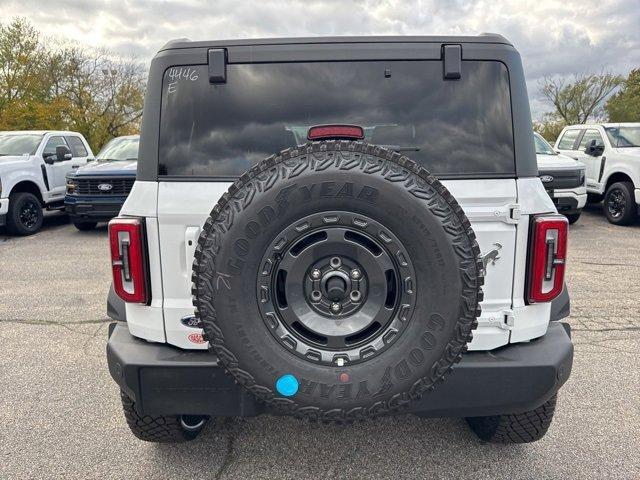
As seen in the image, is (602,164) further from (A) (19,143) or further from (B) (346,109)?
(A) (19,143)

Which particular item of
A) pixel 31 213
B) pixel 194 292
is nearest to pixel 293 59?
pixel 194 292

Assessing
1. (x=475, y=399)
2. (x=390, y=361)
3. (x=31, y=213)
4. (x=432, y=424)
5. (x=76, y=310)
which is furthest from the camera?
(x=31, y=213)

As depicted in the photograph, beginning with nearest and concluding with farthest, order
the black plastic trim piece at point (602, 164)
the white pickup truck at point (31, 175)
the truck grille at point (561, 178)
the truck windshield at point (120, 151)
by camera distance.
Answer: the truck grille at point (561, 178) → the white pickup truck at point (31, 175) → the truck windshield at point (120, 151) → the black plastic trim piece at point (602, 164)

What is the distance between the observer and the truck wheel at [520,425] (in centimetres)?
251

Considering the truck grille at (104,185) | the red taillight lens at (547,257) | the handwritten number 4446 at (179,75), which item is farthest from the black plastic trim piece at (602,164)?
the handwritten number 4446 at (179,75)

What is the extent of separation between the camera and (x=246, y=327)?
1.82 m

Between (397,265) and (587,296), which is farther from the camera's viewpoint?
(587,296)

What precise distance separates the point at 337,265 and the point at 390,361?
41 cm

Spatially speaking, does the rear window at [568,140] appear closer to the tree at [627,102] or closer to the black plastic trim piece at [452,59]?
the black plastic trim piece at [452,59]

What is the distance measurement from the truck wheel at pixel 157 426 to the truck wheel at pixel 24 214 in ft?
26.1

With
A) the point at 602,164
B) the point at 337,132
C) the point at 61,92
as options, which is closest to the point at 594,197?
the point at 602,164

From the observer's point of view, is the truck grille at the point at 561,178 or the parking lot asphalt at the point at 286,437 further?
the truck grille at the point at 561,178

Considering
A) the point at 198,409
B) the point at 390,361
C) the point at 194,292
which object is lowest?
the point at 198,409

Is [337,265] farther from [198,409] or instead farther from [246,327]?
[198,409]
